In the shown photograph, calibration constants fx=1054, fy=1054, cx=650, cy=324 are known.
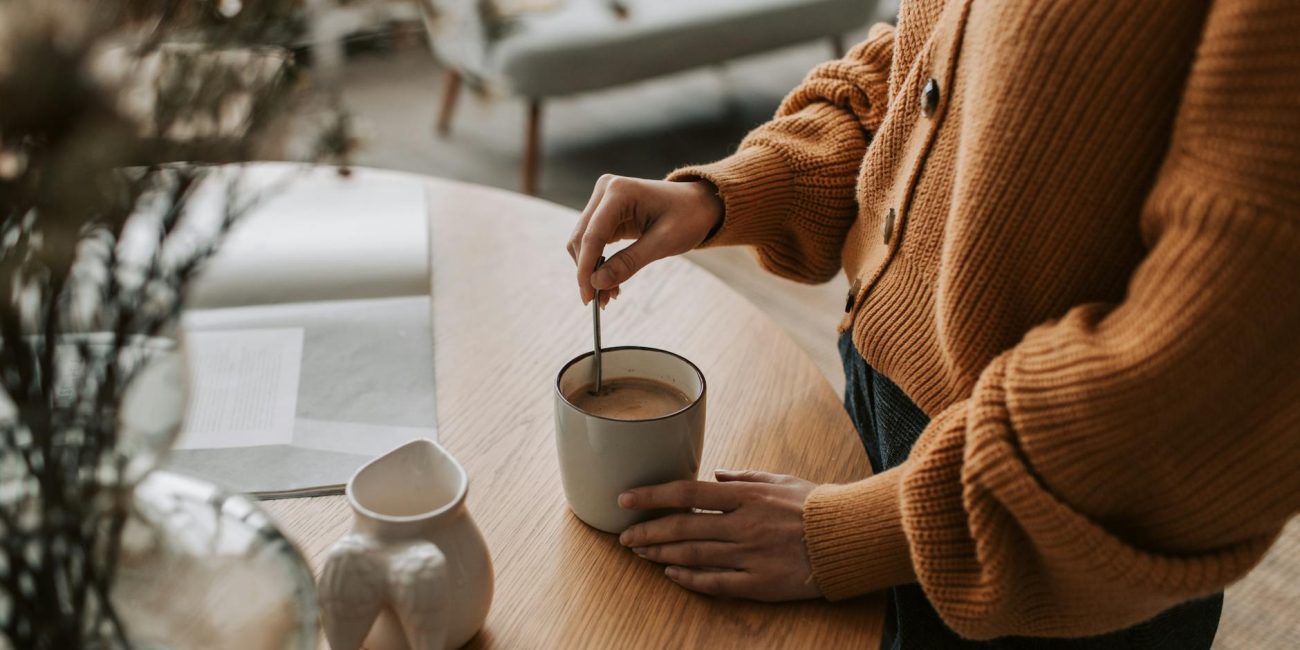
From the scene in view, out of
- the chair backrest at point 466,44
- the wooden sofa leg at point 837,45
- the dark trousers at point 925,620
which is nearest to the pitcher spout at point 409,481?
the dark trousers at point 925,620

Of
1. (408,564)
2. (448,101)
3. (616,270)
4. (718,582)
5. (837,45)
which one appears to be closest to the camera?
(408,564)

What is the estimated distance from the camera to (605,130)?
9.96 ft

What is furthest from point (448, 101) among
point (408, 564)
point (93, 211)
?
point (93, 211)

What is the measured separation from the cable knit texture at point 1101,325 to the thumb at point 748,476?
0.04 meters

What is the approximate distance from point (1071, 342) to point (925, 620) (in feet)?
0.94

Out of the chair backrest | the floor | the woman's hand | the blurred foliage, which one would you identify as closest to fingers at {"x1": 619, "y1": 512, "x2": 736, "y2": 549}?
the woman's hand

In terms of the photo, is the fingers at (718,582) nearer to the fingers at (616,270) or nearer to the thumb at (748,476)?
the thumb at (748,476)

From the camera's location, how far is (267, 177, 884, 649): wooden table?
656 millimetres

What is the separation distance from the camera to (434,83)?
3.35 meters

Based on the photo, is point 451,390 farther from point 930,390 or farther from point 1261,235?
point 1261,235

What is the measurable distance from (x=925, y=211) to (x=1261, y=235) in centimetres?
26

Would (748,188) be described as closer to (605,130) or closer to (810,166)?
(810,166)

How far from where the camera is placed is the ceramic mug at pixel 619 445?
667 millimetres

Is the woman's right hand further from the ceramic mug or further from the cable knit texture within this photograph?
the cable knit texture
